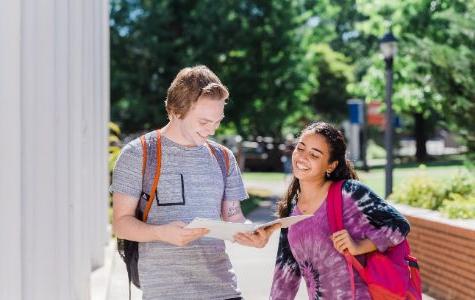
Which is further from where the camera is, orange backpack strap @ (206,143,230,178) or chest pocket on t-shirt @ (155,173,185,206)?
orange backpack strap @ (206,143,230,178)

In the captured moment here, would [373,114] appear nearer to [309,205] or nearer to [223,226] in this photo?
[309,205]

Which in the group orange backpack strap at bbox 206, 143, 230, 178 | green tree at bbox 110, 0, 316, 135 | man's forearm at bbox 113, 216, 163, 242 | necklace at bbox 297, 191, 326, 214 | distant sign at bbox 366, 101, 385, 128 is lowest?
man's forearm at bbox 113, 216, 163, 242

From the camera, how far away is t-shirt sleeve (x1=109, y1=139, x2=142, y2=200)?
3.17m

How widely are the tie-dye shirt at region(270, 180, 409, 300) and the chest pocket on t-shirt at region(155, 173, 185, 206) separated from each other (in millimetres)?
683

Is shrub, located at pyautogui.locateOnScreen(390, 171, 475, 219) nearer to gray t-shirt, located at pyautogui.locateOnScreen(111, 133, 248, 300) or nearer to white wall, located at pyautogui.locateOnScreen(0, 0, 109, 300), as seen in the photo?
white wall, located at pyautogui.locateOnScreen(0, 0, 109, 300)

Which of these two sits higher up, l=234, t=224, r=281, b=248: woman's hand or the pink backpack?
l=234, t=224, r=281, b=248: woman's hand

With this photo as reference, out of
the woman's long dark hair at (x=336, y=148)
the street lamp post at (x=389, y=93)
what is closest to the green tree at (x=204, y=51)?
the street lamp post at (x=389, y=93)

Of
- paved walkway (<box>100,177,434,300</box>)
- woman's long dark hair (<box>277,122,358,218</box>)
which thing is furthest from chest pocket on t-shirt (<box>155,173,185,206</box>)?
paved walkway (<box>100,177,434,300</box>)

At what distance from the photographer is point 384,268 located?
11.7ft

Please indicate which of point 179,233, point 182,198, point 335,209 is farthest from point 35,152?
point 335,209

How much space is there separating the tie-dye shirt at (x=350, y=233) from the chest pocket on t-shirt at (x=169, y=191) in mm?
683

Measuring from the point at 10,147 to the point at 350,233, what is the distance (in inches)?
57.7

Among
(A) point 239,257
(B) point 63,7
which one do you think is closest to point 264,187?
(A) point 239,257

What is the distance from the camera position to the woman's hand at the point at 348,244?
347cm
